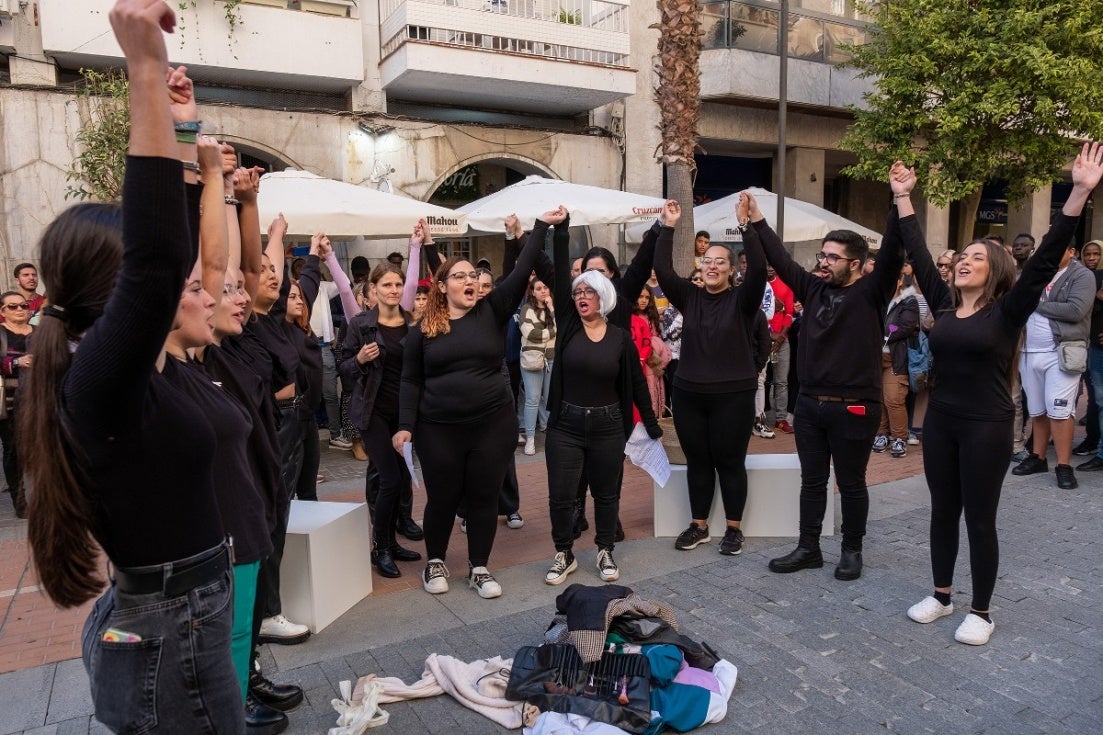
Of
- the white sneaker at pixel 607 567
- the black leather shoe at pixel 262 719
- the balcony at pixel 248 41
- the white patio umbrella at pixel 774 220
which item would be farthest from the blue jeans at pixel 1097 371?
the balcony at pixel 248 41

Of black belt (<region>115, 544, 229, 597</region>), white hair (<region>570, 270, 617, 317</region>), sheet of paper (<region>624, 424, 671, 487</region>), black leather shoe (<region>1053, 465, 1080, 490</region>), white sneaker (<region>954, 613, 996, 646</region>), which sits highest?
white hair (<region>570, 270, 617, 317</region>)

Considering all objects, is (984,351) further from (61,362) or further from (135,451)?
(61,362)

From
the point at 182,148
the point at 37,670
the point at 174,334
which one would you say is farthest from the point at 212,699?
the point at 37,670

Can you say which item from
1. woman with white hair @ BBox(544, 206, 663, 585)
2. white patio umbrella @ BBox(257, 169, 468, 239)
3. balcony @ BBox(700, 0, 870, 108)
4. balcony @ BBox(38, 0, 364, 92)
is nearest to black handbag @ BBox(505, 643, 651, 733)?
woman with white hair @ BBox(544, 206, 663, 585)

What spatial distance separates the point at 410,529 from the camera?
20.0 ft

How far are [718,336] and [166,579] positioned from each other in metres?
4.18

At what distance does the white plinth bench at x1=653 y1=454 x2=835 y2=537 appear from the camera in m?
5.93

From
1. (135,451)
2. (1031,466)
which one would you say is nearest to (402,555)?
(135,451)

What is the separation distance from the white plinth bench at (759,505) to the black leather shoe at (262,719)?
3153mm

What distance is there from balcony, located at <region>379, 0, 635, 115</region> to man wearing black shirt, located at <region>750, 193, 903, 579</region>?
345 inches

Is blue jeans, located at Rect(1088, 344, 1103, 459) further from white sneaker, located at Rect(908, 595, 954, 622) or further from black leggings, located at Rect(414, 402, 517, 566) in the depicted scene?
black leggings, located at Rect(414, 402, 517, 566)

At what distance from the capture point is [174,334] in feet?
7.47

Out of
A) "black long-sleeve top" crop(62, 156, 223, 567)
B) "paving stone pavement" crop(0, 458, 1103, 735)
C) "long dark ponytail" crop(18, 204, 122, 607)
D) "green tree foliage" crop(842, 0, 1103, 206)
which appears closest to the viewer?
"black long-sleeve top" crop(62, 156, 223, 567)

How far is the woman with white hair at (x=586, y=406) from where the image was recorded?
5.14 meters
